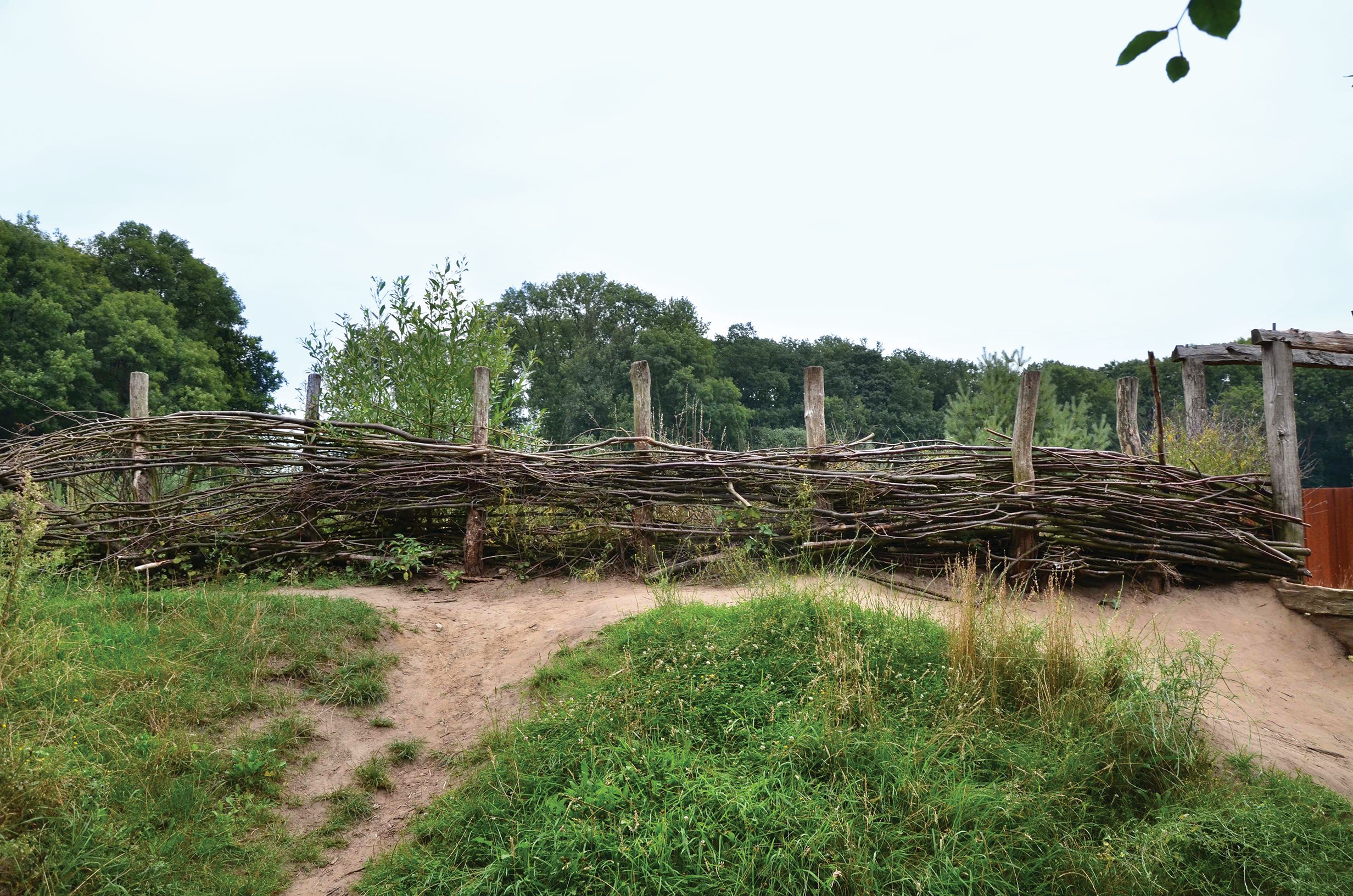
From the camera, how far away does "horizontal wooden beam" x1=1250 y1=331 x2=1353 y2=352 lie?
20.2 ft

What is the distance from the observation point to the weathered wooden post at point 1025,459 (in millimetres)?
6066

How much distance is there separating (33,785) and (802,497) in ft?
16.3

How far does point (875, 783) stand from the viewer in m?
2.94

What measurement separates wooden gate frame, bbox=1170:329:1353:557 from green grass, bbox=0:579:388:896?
6981mm

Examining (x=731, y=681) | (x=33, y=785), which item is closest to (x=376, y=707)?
(x=33, y=785)

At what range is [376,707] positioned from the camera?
14.0 ft

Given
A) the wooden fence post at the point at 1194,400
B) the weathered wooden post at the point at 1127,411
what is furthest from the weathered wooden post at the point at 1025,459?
the wooden fence post at the point at 1194,400

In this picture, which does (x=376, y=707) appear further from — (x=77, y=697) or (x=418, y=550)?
(x=418, y=550)

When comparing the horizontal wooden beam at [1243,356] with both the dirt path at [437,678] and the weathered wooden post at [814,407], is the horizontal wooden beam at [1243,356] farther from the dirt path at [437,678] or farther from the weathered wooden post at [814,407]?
the dirt path at [437,678]

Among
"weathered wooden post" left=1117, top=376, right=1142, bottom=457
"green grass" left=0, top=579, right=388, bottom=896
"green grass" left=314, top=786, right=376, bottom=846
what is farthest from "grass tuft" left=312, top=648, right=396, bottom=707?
"weathered wooden post" left=1117, top=376, right=1142, bottom=457

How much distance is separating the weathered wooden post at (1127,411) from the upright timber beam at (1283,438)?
195cm

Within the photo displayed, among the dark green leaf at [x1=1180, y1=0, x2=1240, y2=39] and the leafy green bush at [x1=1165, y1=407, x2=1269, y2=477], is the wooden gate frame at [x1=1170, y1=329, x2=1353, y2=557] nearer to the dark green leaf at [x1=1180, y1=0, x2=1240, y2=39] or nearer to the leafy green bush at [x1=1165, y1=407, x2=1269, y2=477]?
the leafy green bush at [x1=1165, y1=407, x2=1269, y2=477]

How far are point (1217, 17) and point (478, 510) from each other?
632 centimetres

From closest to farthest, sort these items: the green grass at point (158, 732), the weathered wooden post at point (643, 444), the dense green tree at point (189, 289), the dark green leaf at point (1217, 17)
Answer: the dark green leaf at point (1217, 17) → the green grass at point (158, 732) → the weathered wooden post at point (643, 444) → the dense green tree at point (189, 289)
